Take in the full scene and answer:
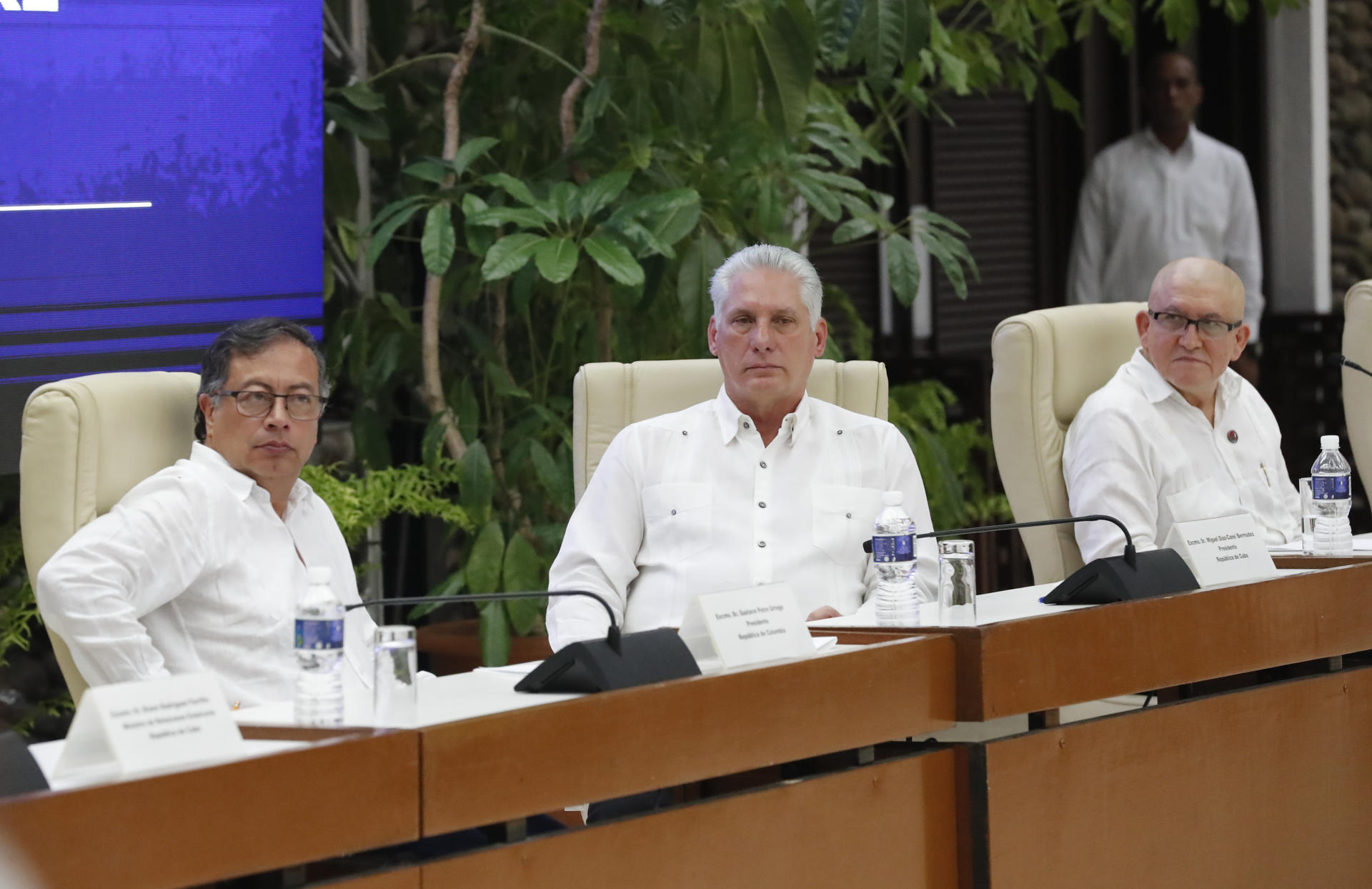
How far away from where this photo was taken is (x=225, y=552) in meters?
2.23

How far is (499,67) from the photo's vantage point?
3.95 m

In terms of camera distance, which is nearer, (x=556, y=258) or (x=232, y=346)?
(x=232, y=346)

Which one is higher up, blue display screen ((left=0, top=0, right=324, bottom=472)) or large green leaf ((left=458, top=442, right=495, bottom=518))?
blue display screen ((left=0, top=0, right=324, bottom=472))

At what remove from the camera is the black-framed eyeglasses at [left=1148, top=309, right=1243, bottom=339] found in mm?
2988

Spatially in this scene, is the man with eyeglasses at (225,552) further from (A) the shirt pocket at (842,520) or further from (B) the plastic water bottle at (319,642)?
(A) the shirt pocket at (842,520)

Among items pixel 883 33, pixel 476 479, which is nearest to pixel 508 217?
pixel 476 479

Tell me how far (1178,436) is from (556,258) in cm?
116

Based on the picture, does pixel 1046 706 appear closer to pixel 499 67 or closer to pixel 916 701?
pixel 916 701

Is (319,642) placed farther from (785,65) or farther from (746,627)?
(785,65)

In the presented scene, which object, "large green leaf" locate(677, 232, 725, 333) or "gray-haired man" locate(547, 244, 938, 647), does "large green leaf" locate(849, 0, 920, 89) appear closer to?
"large green leaf" locate(677, 232, 725, 333)

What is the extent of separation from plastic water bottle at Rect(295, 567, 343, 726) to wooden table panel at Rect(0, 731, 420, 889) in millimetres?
144

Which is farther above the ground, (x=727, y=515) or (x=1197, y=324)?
(x=1197, y=324)

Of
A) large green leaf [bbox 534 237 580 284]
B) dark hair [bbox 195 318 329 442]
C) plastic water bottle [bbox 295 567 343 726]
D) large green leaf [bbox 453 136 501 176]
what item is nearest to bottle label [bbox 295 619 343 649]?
plastic water bottle [bbox 295 567 343 726]

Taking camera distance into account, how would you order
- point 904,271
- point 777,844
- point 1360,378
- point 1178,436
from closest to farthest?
point 777,844 → point 1178,436 → point 1360,378 → point 904,271
